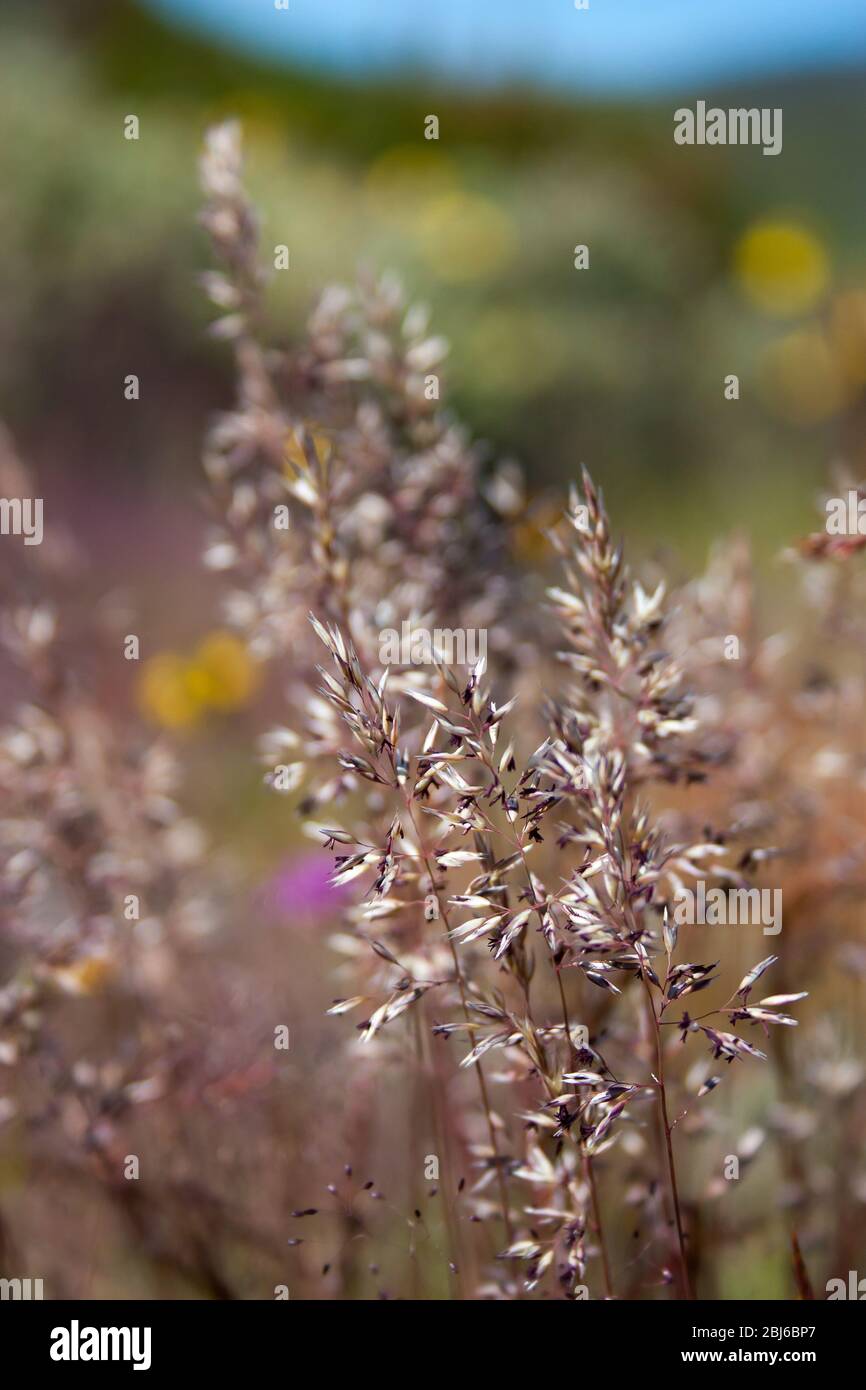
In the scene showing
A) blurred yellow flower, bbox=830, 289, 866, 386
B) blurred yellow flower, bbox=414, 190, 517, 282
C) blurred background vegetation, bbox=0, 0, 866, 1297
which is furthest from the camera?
blurred yellow flower, bbox=414, 190, 517, 282

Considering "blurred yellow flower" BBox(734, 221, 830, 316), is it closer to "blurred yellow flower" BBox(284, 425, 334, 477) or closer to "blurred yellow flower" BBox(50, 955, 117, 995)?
"blurred yellow flower" BBox(284, 425, 334, 477)

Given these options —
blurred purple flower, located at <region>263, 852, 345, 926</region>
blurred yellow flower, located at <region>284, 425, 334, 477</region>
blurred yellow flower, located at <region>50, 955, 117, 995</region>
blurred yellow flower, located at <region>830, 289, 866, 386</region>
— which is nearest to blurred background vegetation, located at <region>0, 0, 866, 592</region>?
blurred yellow flower, located at <region>830, 289, 866, 386</region>

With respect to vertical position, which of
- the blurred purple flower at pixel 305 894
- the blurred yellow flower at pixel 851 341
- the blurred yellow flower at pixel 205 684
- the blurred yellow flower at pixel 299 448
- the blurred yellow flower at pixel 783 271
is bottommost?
Answer: the blurred purple flower at pixel 305 894

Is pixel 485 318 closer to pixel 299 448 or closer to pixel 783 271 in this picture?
pixel 783 271

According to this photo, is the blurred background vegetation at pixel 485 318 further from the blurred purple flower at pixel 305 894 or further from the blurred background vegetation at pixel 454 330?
the blurred purple flower at pixel 305 894

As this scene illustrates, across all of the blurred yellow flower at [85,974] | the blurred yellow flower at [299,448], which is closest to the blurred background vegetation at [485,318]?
the blurred yellow flower at [85,974]

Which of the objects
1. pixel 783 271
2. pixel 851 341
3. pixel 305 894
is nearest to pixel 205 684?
pixel 305 894
